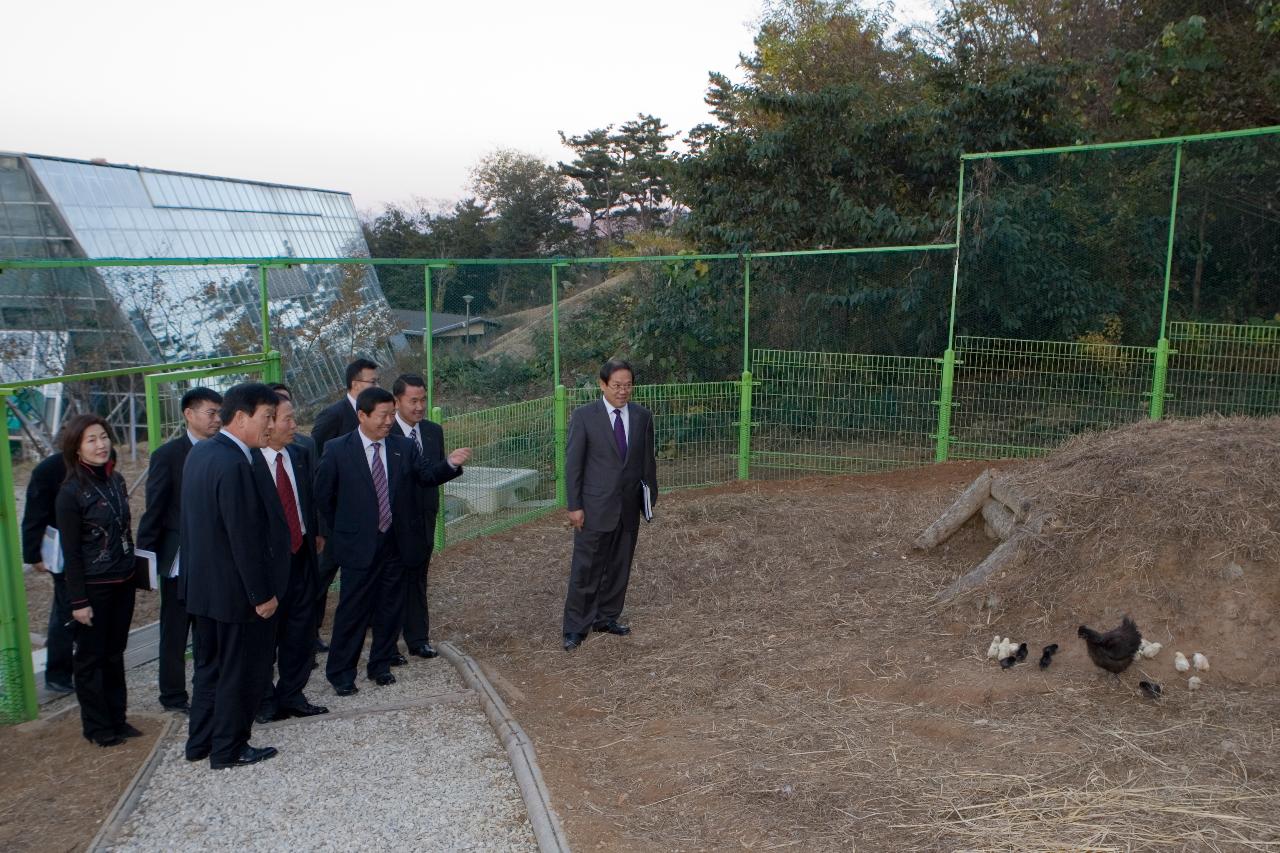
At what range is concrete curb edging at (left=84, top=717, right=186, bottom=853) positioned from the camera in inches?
158

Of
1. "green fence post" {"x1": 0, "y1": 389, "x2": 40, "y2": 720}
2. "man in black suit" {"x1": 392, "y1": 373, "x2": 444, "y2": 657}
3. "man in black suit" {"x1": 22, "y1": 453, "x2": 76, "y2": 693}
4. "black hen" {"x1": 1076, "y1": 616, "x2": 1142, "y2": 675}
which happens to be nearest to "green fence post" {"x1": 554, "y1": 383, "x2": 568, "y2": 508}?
"man in black suit" {"x1": 392, "y1": 373, "x2": 444, "y2": 657}

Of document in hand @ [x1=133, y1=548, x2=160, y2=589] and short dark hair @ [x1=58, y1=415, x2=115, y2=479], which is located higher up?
short dark hair @ [x1=58, y1=415, x2=115, y2=479]

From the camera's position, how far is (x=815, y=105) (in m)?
14.0

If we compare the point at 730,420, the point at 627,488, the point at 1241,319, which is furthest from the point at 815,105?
the point at 627,488

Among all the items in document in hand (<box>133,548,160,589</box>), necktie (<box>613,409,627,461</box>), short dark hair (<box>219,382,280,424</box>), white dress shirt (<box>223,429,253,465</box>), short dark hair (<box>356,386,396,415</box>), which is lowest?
document in hand (<box>133,548,160,589</box>)

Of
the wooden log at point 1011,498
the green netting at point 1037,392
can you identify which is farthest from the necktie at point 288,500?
the green netting at point 1037,392

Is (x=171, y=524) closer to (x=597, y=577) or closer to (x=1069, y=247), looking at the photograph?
(x=597, y=577)

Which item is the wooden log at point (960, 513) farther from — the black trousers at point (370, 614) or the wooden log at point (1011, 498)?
the black trousers at point (370, 614)

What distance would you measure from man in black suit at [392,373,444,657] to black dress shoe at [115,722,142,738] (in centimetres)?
164

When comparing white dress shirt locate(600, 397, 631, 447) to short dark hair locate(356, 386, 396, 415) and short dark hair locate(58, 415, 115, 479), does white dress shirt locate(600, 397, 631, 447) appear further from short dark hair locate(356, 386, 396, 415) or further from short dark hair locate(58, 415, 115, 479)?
short dark hair locate(58, 415, 115, 479)

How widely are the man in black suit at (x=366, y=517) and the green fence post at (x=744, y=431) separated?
18.1 ft

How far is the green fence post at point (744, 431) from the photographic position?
35.9ft

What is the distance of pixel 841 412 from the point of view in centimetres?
1095

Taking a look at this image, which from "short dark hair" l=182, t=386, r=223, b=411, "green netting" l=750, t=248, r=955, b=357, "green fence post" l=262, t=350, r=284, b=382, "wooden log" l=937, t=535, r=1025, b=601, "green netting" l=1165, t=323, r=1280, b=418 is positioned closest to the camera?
"short dark hair" l=182, t=386, r=223, b=411
